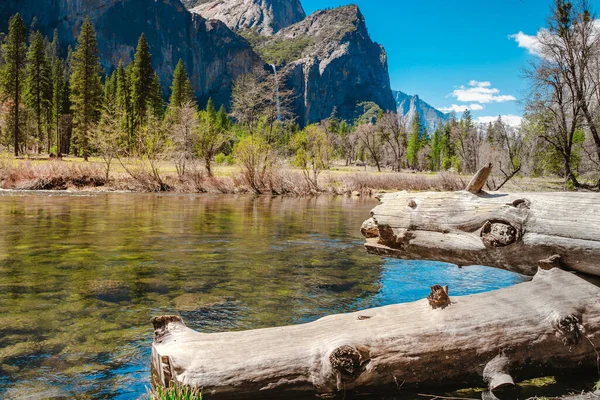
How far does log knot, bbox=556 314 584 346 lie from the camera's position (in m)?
3.75

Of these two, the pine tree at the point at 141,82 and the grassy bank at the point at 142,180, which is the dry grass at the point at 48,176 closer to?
the grassy bank at the point at 142,180

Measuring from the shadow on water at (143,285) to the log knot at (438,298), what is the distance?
271 centimetres

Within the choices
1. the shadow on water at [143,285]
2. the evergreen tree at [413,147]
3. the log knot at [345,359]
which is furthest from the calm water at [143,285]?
the evergreen tree at [413,147]

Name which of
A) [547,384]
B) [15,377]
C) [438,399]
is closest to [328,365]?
[438,399]

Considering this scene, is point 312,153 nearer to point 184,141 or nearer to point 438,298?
point 184,141

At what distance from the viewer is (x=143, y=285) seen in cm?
812

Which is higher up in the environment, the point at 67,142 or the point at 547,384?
the point at 67,142

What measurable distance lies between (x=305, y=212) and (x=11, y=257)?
573 inches

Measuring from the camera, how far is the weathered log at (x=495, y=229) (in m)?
4.05

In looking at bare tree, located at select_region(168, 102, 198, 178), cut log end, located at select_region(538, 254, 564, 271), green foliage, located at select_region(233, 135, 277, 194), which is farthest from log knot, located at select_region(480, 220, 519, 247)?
bare tree, located at select_region(168, 102, 198, 178)

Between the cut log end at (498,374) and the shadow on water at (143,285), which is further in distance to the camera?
the shadow on water at (143,285)

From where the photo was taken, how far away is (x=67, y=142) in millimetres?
81188

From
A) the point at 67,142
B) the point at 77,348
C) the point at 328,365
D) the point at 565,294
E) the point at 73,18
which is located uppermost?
the point at 73,18

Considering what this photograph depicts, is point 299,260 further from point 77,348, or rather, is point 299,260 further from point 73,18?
point 73,18
